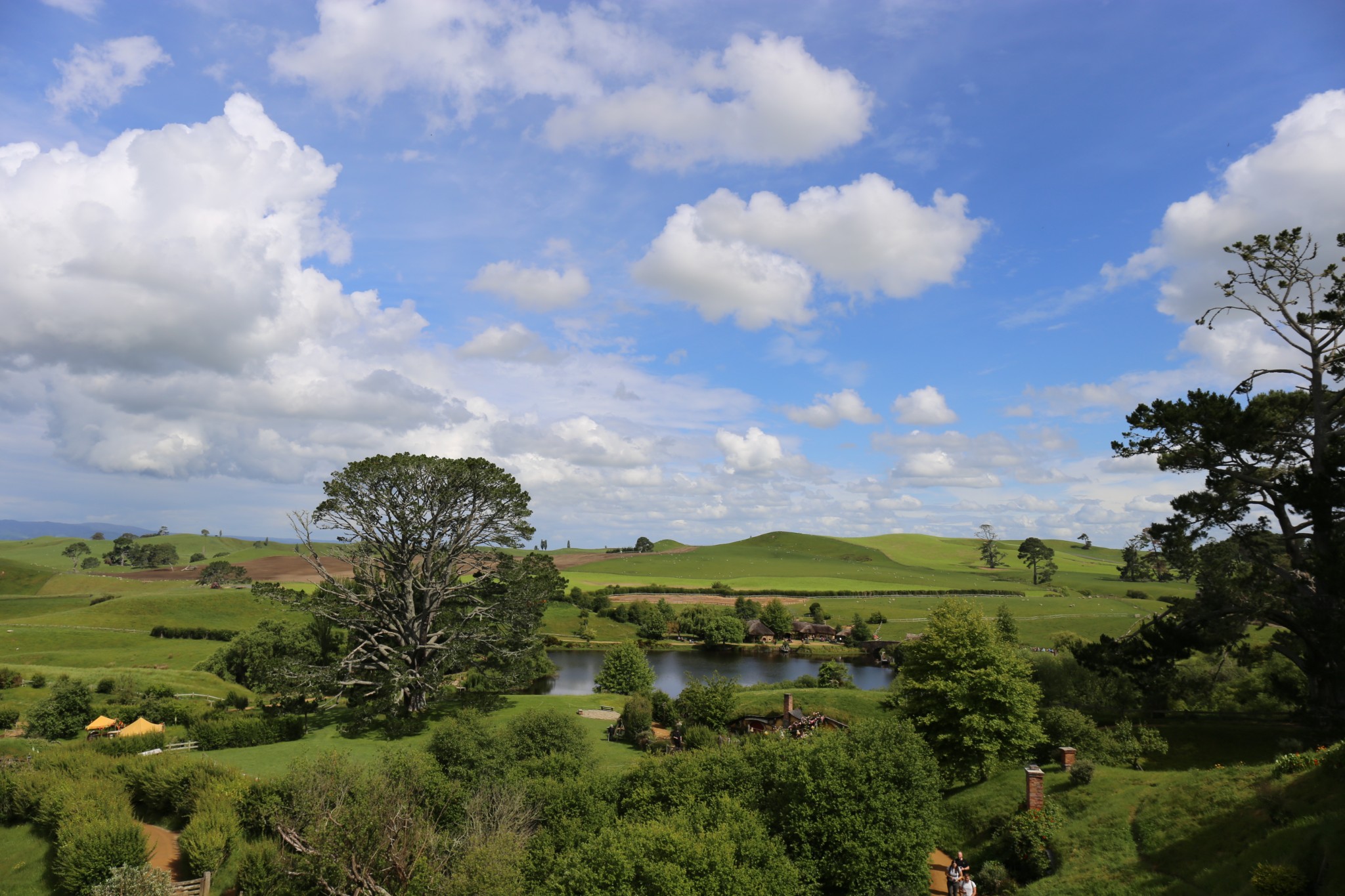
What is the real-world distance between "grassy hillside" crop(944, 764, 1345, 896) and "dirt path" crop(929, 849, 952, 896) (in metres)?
1.28

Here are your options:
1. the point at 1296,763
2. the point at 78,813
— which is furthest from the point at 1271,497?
the point at 78,813

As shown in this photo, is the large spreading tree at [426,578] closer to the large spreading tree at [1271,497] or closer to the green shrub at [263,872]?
the green shrub at [263,872]

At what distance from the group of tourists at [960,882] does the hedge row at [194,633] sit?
101979mm

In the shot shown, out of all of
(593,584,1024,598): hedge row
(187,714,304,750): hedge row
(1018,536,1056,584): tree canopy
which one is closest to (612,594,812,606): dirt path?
(593,584,1024,598): hedge row

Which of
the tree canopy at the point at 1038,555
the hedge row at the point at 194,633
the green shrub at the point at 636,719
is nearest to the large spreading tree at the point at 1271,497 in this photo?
the green shrub at the point at 636,719

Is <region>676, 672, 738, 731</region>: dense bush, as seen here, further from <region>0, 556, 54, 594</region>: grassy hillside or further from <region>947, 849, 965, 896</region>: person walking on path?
<region>0, 556, 54, 594</region>: grassy hillside

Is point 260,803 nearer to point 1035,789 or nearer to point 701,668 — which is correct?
point 1035,789

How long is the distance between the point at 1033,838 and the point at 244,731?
4378 cm

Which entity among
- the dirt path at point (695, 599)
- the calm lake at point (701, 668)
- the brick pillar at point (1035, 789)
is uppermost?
the brick pillar at point (1035, 789)

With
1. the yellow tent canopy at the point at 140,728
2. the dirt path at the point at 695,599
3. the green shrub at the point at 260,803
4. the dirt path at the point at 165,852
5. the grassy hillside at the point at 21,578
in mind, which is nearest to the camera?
the dirt path at the point at 165,852

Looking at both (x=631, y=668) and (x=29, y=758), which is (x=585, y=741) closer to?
(x=631, y=668)

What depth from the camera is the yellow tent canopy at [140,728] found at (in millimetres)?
42094

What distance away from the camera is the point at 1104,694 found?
44438 millimetres

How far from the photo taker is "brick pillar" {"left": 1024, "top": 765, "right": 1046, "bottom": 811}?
28.0 m
